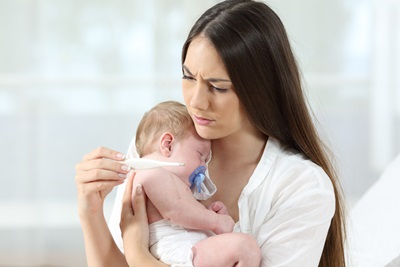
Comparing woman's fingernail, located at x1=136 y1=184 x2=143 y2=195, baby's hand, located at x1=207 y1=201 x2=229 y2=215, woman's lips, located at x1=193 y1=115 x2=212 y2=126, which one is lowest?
baby's hand, located at x1=207 y1=201 x2=229 y2=215

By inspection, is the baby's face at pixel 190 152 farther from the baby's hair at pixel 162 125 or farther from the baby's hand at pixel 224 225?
the baby's hand at pixel 224 225

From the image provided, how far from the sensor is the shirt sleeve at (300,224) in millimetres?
1762

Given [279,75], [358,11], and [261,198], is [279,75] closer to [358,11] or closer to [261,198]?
[261,198]

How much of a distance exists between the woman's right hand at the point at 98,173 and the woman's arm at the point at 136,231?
0.07 m

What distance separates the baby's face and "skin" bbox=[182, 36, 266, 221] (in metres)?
0.05

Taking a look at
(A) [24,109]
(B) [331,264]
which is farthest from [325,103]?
(B) [331,264]

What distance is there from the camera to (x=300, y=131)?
1.91 m

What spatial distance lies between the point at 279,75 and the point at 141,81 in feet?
7.04

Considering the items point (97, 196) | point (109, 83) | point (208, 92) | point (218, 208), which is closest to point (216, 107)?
point (208, 92)

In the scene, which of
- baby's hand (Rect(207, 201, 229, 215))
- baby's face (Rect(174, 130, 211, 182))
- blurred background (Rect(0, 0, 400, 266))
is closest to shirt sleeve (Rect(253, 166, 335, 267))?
baby's hand (Rect(207, 201, 229, 215))

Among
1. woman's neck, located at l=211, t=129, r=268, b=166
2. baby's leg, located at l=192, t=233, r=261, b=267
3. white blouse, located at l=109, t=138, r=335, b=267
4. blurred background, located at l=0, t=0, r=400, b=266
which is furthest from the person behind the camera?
blurred background, located at l=0, t=0, r=400, b=266

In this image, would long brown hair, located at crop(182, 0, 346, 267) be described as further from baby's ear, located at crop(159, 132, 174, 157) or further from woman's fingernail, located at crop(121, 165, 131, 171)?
woman's fingernail, located at crop(121, 165, 131, 171)

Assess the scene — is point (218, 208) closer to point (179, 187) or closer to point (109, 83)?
point (179, 187)

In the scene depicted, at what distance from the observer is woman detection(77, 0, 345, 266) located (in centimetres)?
176
